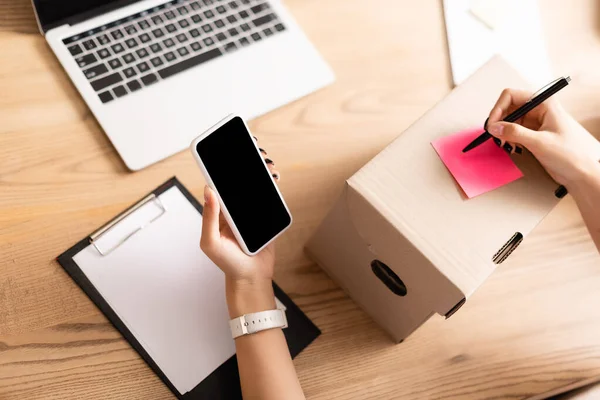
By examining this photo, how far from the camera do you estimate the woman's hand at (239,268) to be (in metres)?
0.63

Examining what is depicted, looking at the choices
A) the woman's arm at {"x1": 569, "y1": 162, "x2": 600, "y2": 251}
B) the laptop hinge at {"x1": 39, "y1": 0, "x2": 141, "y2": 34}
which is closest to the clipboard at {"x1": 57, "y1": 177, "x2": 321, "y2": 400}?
the laptop hinge at {"x1": 39, "y1": 0, "x2": 141, "y2": 34}

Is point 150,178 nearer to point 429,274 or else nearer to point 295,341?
point 295,341

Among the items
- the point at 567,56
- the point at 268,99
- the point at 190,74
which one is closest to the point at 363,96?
the point at 268,99

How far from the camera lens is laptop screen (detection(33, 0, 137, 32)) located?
74cm

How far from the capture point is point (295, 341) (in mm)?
716

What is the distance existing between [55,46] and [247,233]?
39cm

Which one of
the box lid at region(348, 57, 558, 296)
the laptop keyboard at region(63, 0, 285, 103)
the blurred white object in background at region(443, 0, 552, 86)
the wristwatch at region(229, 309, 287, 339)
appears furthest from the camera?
the blurred white object in background at region(443, 0, 552, 86)

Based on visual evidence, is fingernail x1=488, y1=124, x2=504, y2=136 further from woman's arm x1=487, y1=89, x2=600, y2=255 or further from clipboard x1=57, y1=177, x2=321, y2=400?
clipboard x1=57, y1=177, x2=321, y2=400

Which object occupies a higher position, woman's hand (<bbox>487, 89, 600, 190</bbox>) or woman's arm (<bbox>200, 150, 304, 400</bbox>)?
woman's hand (<bbox>487, 89, 600, 190</bbox>)

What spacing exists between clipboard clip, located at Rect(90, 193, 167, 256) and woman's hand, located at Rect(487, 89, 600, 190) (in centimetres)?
43

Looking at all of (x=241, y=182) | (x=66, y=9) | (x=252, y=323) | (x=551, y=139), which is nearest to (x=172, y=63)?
(x=66, y=9)

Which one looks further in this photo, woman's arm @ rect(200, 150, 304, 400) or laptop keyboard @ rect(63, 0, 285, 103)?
laptop keyboard @ rect(63, 0, 285, 103)

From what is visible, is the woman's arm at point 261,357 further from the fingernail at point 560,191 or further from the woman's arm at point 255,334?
the fingernail at point 560,191

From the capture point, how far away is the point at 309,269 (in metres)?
0.76
